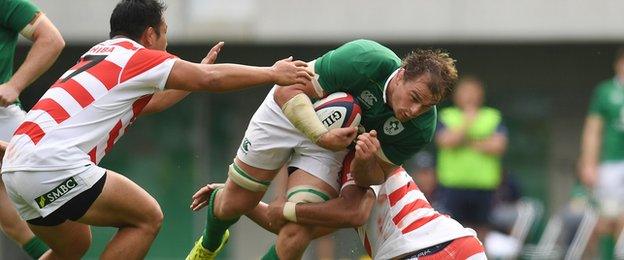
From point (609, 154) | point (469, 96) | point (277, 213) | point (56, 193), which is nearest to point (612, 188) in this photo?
point (609, 154)

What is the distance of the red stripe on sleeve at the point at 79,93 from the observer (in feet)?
25.9

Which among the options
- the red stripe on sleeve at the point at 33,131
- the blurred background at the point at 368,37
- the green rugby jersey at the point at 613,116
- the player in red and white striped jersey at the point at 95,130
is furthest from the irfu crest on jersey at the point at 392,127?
the blurred background at the point at 368,37

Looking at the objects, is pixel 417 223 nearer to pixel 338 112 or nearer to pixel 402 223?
pixel 402 223

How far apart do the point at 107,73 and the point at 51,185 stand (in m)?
0.66

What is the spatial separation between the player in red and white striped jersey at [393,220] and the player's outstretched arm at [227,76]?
1.00 meters

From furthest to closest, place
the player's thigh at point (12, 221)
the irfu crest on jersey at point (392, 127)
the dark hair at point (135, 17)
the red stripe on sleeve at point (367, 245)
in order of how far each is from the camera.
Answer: the player's thigh at point (12, 221)
the red stripe on sleeve at point (367, 245)
the irfu crest on jersey at point (392, 127)
the dark hair at point (135, 17)

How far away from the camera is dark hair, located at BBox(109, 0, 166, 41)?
26.9 ft

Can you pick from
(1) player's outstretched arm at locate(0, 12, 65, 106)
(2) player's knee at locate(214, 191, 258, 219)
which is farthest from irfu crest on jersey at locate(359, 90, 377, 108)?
(1) player's outstretched arm at locate(0, 12, 65, 106)

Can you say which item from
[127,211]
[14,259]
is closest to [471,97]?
[127,211]

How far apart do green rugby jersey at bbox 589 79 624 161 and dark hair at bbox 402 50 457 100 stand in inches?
202

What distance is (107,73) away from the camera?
26.0 feet

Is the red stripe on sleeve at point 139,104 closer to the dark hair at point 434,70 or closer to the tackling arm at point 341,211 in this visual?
the tackling arm at point 341,211

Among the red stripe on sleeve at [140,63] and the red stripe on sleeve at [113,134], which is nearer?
the red stripe on sleeve at [140,63]

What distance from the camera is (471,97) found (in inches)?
540
